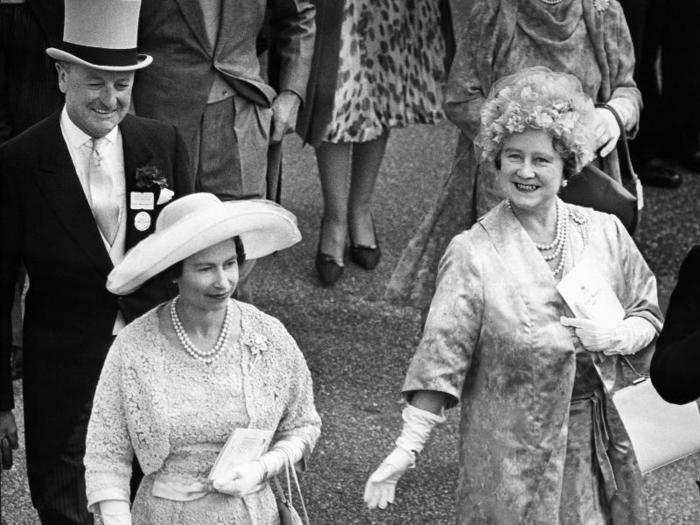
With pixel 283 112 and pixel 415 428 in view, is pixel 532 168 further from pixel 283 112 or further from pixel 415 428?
pixel 283 112

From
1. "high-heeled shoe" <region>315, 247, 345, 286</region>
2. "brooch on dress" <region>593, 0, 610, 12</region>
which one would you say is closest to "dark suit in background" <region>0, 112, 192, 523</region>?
"brooch on dress" <region>593, 0, 610, 12</region>

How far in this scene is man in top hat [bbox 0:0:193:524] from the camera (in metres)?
4.51

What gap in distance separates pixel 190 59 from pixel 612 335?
222cm

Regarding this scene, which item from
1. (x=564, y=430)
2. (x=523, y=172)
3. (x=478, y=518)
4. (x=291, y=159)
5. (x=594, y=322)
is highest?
(x=523, y=172)

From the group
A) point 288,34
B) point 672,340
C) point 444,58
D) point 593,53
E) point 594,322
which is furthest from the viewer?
point 444,58

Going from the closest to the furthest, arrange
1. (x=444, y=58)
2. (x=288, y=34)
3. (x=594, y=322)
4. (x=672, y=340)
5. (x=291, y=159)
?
1. (x=672, y=340)
2. (x=594, y=322)
3. (x=288, y=34)
4. (x=444, y=58)
5. (x=291, y=159)

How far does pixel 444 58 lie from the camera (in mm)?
7488

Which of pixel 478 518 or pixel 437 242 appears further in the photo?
pixel 437 242

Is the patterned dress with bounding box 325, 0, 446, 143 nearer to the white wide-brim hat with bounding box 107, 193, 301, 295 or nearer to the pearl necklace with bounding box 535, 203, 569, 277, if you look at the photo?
the pearl necklace with bounding box 535, 203, 569, 277

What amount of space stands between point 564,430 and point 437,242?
5.14 feet

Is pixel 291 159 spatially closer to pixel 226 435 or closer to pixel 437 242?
pixel 437 242

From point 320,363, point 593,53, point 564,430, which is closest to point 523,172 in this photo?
point 564,430

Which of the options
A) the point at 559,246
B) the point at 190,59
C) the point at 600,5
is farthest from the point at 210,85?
the point at 559,246

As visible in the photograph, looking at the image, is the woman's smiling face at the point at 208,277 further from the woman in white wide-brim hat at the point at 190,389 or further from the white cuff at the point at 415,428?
the white cuff at the point at 415,428
